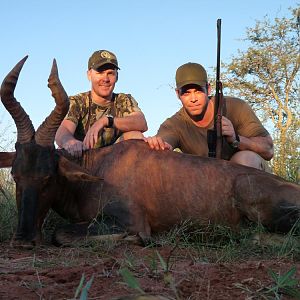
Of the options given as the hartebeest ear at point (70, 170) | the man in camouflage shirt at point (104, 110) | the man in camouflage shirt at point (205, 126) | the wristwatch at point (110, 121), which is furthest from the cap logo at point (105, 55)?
→ the hartebeest ear at point (70, 170)

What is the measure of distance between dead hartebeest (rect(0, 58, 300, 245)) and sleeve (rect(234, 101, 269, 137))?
3.12 feet

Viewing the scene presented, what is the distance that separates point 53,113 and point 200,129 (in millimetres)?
1684

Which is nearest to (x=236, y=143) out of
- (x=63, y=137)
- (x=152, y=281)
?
(x=63, y=137)

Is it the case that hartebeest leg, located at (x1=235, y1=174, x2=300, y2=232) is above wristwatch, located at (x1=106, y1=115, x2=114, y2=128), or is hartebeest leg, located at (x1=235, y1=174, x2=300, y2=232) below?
below

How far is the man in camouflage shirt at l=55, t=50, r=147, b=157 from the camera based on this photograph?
18.8ft

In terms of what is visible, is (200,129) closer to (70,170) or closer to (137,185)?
(137,185)

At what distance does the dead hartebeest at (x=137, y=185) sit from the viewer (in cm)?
442

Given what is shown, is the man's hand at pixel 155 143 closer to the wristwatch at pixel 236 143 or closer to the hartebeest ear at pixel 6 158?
the wristwatch at pixel 236 143

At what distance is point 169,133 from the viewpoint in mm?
5625

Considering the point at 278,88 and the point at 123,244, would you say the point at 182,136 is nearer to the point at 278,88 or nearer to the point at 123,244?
the point at 123,244

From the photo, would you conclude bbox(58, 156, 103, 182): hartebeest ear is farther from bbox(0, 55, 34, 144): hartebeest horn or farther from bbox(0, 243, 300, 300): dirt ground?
bbox(0, 243, 300, 300): dirt ground

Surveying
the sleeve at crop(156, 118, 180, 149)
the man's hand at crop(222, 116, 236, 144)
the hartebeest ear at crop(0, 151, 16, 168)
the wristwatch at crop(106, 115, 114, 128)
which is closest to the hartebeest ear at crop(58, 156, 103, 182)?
the hartebeest ear at crop(0, 151, 16, 168)

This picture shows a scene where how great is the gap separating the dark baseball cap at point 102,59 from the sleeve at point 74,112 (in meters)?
0.43

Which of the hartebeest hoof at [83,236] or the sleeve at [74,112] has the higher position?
the sleeve at [74,112]
